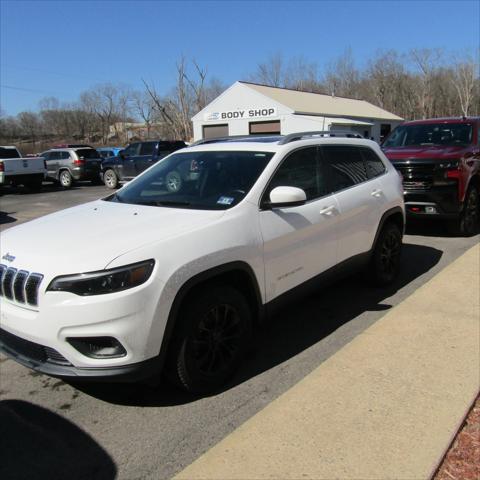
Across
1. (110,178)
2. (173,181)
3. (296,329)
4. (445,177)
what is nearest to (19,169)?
(110,178)

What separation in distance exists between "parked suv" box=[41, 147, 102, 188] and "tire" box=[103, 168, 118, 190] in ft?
5.77

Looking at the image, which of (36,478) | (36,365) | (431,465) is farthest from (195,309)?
(431,465)

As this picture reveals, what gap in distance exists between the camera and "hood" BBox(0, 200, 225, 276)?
2908mm

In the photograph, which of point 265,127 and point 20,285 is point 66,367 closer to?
point 20,285

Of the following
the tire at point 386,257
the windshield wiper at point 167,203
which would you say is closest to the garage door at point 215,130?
the tire at point 386,257

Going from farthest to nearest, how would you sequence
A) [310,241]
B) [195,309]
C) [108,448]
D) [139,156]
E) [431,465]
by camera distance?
1. [139,156]
2. [310,241]
3. [195,309]
4. [108,448]
5. [431,465]

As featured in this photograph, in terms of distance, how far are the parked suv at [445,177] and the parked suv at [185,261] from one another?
344 centimetres

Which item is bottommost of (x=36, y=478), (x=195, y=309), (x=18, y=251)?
(x=36, y=478)

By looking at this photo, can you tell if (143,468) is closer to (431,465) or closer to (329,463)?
(329,463)

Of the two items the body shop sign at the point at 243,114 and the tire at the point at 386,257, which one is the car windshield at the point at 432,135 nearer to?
the tire at the point at 386,257

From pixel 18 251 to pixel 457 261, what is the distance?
553cm

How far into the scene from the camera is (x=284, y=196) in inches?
143

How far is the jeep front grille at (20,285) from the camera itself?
292 cm

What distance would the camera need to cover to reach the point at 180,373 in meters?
3.18
